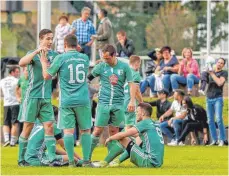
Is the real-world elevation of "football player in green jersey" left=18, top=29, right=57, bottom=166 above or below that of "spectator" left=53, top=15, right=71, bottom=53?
below

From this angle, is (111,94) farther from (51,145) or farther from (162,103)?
(162,103)

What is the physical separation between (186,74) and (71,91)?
11.8 m

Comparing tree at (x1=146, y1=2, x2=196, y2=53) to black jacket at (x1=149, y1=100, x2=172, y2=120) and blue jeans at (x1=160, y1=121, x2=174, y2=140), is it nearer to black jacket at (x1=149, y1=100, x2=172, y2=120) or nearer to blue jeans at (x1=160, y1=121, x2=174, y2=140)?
black jacket at (x1=149, y1=100, x2=172, y2=120)

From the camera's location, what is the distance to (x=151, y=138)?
2052cm

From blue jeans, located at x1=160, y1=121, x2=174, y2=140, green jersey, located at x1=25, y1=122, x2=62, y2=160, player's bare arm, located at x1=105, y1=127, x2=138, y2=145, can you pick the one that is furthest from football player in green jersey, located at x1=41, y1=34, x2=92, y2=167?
blue jeans, located at x1=160, y1=121, x2=174, y2=140

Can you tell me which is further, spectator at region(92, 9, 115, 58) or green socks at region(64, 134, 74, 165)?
spectator at region(92, 9, 115, 58)

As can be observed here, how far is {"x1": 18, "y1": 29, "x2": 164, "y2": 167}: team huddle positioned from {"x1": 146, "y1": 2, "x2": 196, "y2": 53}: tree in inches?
1906

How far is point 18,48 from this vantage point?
76125 millimetres

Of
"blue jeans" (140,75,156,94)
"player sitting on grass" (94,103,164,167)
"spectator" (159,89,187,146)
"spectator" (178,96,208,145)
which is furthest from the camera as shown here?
"blue jeans" (140,75,156,94)

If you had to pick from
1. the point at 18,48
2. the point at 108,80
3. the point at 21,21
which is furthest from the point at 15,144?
the point at 21,21

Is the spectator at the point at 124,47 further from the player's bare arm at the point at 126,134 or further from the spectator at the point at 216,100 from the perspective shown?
the player's bare arm at the point at 126,134

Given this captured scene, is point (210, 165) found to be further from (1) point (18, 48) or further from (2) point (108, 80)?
(1) point (18, 48)

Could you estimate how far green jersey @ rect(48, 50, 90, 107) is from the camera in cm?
2027

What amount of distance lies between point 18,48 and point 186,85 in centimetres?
4468
